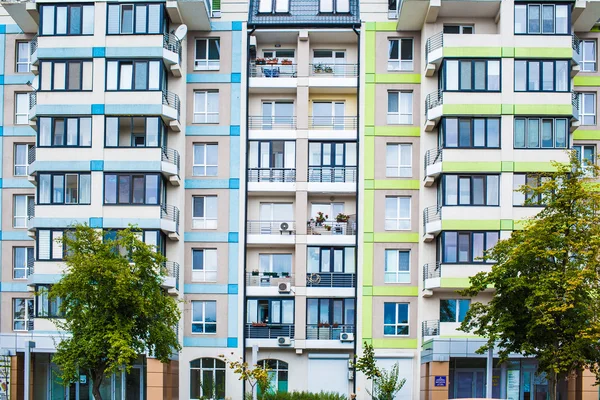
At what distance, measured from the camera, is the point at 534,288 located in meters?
32.5

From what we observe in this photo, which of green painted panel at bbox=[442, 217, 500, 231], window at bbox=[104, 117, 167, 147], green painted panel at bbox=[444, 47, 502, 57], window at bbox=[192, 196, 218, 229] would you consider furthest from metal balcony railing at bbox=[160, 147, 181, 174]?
green painted panel at bbox=[444, 47, 502, 57]

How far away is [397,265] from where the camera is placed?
45.2m

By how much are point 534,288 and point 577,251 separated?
196 centimetres

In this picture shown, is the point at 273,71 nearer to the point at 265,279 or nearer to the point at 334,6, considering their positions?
the point at 334,6

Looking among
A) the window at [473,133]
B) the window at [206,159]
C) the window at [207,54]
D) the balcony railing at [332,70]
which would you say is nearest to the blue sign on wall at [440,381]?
the window at [473,133]

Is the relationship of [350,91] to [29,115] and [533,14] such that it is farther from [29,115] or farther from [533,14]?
[29,115]


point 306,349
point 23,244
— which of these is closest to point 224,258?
point 306,349

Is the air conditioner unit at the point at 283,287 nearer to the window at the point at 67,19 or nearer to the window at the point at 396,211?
the window at the point at 396,211

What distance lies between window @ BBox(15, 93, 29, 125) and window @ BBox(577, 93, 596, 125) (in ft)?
88.0

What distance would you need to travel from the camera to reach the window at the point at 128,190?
140ft

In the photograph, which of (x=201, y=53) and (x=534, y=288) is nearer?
(x=534, y=288)

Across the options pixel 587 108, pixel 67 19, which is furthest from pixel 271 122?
pixel 587 108

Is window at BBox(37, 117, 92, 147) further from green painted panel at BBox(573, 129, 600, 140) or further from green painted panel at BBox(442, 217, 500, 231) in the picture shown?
green painted panel at BBox(573, 129, 600, 140)

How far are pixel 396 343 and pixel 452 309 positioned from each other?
314 centimetres
